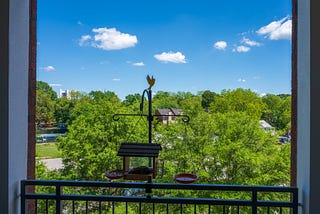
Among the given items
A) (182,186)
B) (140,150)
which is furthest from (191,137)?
(140,150)

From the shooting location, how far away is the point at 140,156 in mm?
1711

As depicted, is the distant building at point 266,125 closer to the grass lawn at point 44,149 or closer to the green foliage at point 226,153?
the green foliage at point 226,153

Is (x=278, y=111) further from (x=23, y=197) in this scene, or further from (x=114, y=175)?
(x=23, y=197)

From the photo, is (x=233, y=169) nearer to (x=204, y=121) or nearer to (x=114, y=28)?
(x=204, y=121)

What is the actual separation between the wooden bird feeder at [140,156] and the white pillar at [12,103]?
811 millimetres

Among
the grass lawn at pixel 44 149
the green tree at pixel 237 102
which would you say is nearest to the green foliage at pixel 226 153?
the green tree at pixel 237 102

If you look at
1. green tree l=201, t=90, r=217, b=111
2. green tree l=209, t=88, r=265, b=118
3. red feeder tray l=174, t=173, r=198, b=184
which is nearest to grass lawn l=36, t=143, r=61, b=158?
red feeder tray l=174, t=173, r=198, b=184

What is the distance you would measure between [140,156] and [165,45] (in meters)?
2.52

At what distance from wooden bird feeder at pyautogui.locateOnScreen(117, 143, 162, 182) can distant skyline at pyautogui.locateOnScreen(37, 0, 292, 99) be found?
1693mm

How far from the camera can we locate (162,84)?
12.5 ft

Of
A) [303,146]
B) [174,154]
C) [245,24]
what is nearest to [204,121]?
[174,154]

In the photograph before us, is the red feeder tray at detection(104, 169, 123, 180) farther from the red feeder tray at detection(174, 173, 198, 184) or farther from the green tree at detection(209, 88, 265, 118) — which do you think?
the green tree at detection(209, 88, 265, 118)

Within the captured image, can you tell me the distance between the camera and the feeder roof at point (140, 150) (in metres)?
1.71

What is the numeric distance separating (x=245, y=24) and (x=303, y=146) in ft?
8.12
